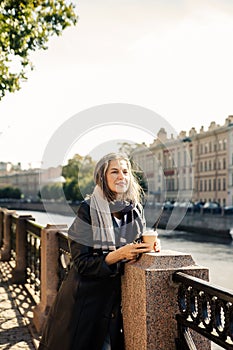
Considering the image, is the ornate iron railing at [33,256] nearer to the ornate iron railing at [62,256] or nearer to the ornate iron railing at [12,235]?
the ornate iron railing at [62,256]

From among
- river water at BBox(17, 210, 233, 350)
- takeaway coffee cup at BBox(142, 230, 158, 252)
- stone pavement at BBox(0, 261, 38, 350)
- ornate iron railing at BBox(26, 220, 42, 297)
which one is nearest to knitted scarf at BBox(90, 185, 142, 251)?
takeaway coffee cup at BBox(142, 230, 158, 252)

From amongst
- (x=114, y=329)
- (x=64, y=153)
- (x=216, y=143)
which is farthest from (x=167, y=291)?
(x=216, y=143)

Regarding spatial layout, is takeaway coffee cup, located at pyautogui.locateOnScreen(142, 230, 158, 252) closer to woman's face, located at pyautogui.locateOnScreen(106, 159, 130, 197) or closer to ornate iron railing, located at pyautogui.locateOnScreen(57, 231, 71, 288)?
woman's face, located at pyautogui.locateOnScreen(106, 159, 130, 197)

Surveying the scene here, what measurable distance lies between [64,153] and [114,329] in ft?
3.55

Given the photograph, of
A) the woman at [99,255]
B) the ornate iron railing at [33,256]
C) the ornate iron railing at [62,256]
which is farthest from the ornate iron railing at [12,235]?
the woman at [99,255]

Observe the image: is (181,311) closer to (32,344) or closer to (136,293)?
(136,293)

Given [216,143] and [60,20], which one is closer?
[60,20]

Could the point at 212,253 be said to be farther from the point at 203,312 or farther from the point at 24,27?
the point at 203,312

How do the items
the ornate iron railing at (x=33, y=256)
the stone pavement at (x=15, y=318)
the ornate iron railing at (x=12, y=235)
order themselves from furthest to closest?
the ornate iron railing at (x=12, y=235), the ornate iron railing at (x=33, y=256), the stone pavement at (x=15, y=318)

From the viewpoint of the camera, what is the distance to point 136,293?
121 inches

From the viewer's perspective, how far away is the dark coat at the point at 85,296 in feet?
9.48

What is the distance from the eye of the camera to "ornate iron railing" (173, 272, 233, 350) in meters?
2.46

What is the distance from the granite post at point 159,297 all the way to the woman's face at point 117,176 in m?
0.40

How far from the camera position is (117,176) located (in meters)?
2.96
